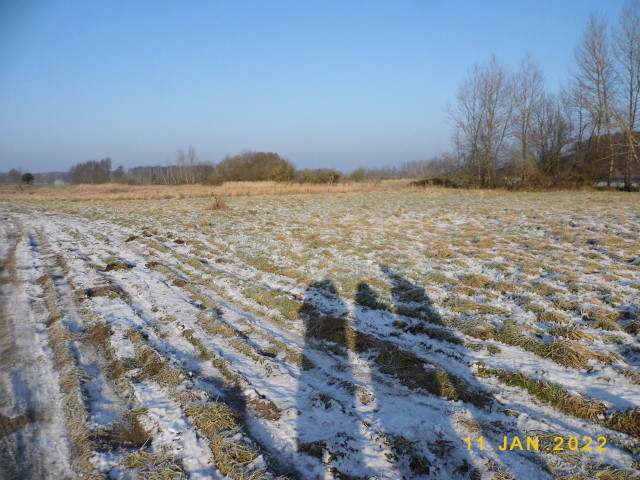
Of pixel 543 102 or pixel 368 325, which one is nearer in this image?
pixel 368 325

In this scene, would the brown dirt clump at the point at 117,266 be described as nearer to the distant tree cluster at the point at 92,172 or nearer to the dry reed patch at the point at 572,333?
the dry reed patch at the point at 572,333

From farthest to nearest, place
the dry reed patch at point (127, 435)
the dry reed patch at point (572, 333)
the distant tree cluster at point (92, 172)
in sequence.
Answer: the distant tree cluster at point (92, 172) → the dry reed patch at point (572, 333) → the dry reed patch at point (127, 435)

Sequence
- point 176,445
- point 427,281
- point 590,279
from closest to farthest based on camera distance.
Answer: point 176,445 → point 590,279 → point 427,281

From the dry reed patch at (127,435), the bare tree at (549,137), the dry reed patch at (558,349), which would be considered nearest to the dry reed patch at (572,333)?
the dry reed patch at (558,349)

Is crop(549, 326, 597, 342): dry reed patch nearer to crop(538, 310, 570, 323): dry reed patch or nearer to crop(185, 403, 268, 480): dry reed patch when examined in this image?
crop(538, 310, 570, 323): dry reed patch

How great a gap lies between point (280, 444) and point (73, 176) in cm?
9649

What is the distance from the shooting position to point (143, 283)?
613 cm

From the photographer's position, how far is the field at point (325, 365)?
2416mm

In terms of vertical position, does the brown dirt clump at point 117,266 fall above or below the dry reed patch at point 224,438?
above

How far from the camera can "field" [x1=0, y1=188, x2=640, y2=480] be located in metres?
2.42

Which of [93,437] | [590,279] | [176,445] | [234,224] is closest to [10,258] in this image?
[234,224]

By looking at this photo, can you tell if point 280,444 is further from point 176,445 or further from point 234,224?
point 234,224

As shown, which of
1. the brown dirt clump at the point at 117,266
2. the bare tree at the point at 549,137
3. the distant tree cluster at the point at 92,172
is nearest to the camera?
the brown dirt clump at the point at 117,266

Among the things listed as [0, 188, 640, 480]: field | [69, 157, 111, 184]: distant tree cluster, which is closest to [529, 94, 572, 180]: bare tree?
[0, 188, 640, 480]: field
